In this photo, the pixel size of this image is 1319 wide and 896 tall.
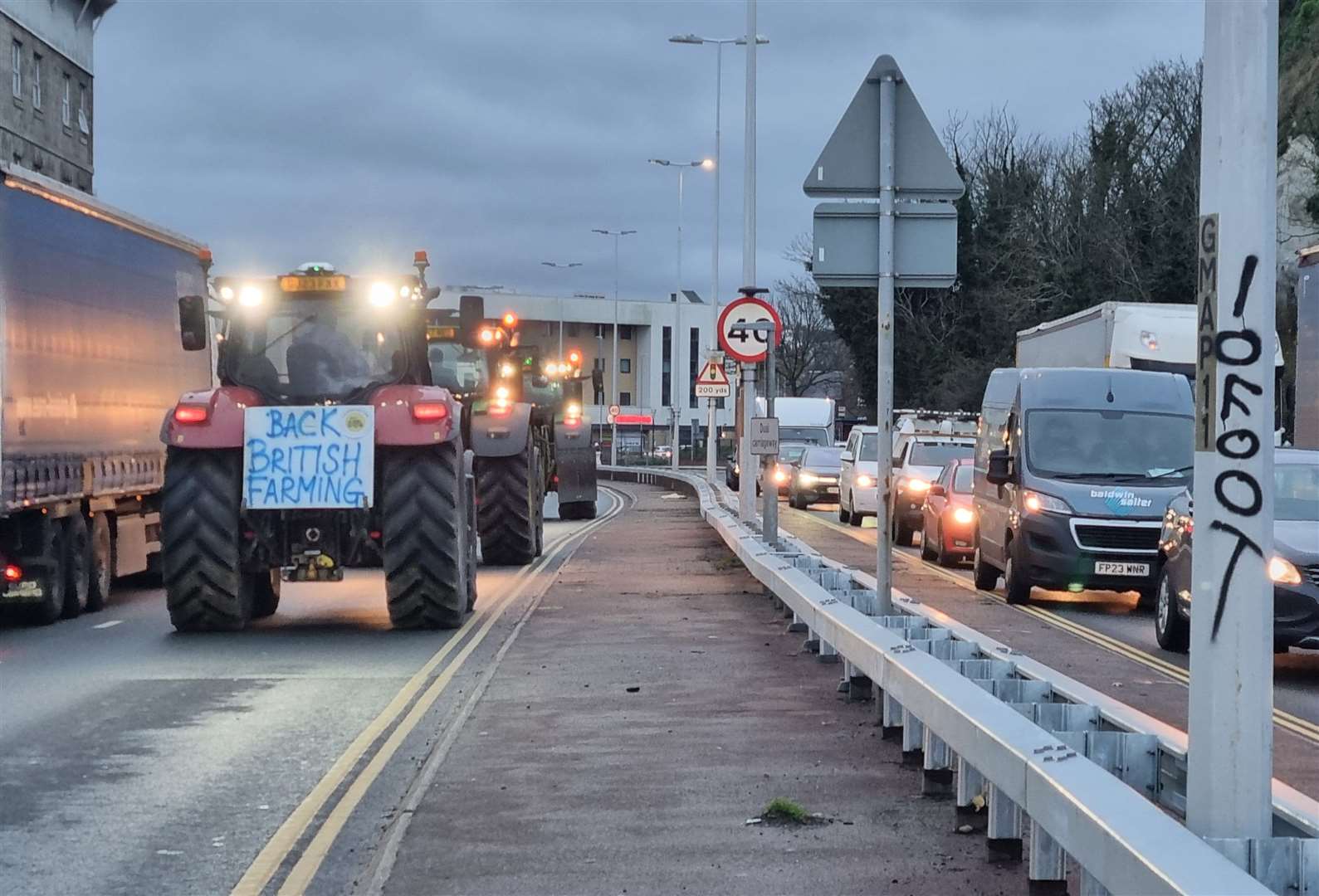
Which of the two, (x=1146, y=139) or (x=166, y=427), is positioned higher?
(x=1146, y=139)

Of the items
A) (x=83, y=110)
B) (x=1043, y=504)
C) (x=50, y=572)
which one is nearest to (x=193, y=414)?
(x=50, y=572)

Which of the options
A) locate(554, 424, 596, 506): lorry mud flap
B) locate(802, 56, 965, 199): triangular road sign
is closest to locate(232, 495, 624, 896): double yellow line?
locate(802, 56, 965, 199): triangular road sign

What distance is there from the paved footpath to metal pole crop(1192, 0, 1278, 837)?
195 cm

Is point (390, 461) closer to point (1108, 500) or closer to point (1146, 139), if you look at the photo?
point (1108, 500)

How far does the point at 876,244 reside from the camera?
11594 millimetres

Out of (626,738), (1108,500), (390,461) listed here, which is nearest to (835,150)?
(626,738)

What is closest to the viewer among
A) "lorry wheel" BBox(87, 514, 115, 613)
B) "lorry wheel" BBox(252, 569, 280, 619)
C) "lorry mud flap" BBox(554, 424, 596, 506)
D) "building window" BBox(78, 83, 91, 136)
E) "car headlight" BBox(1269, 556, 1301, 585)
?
"car headlight" BBox(1269, 556, 1301, 585)

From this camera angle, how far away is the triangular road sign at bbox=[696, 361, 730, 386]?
35250mm

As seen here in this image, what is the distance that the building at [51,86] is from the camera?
4744 cm

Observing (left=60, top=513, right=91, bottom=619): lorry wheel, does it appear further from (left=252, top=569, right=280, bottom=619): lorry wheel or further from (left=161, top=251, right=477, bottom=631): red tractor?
(left=161, top=251, right=477, bottom=631): red tractor

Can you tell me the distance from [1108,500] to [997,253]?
4840 cm

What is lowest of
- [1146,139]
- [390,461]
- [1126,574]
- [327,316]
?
[1126,574]

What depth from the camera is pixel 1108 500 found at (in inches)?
743

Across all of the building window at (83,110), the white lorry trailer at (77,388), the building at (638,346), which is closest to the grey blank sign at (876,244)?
the white lorry trailer at (77,388)
